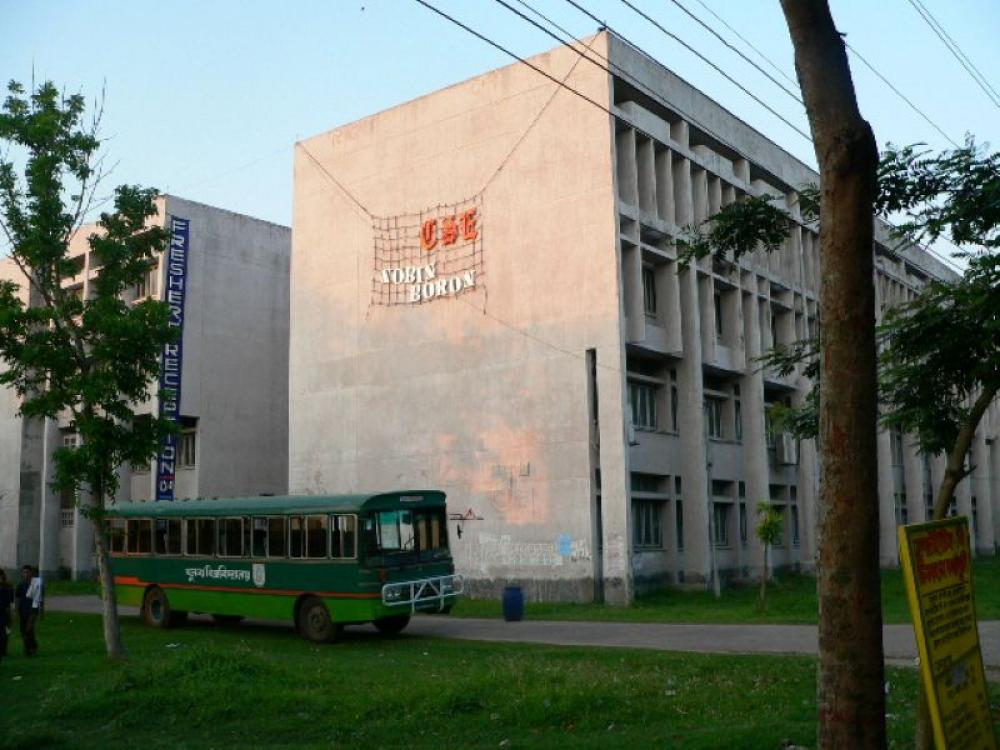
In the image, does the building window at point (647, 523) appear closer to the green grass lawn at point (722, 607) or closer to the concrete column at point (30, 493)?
the green grass lawn at point (722, 607)

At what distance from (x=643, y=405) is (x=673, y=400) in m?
1.46

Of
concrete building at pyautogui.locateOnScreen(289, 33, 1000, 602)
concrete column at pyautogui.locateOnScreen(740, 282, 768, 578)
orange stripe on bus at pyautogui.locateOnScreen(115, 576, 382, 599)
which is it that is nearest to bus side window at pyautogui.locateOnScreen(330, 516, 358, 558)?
orange stripe on bus at pyautogui.locateOnScreen(115, 576, 382, 599)

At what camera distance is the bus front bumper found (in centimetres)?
2092

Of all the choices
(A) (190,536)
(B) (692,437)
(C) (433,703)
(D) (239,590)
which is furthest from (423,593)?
(B) (692,437)

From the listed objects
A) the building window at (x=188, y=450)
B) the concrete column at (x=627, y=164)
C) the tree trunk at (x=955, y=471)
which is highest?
the concrete column at (x=627, y=164)

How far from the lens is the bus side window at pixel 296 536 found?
22.0 metres

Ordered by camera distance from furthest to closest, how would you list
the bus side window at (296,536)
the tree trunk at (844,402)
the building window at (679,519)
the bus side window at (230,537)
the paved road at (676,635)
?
the building window at (679,519)
the bus side window at (230,537)
the bus side window at (296,536)
the paved road at (676,635)
the tree trunk at (844,402)

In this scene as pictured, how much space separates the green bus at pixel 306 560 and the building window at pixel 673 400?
46.0ft

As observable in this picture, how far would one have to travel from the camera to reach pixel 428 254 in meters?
35.9

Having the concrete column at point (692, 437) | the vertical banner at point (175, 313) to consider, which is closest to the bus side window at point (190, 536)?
the concrete column at point (692, 437)

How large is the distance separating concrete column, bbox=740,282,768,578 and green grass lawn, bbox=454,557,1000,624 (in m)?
3.04

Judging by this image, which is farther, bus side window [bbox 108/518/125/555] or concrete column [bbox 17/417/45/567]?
concrete column [bbox 17/417/45/567]

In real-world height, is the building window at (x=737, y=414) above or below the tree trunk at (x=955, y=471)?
above

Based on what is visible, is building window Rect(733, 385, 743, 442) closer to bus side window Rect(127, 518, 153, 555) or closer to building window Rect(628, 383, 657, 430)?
building window Rect(628, 383, 657, 430)
